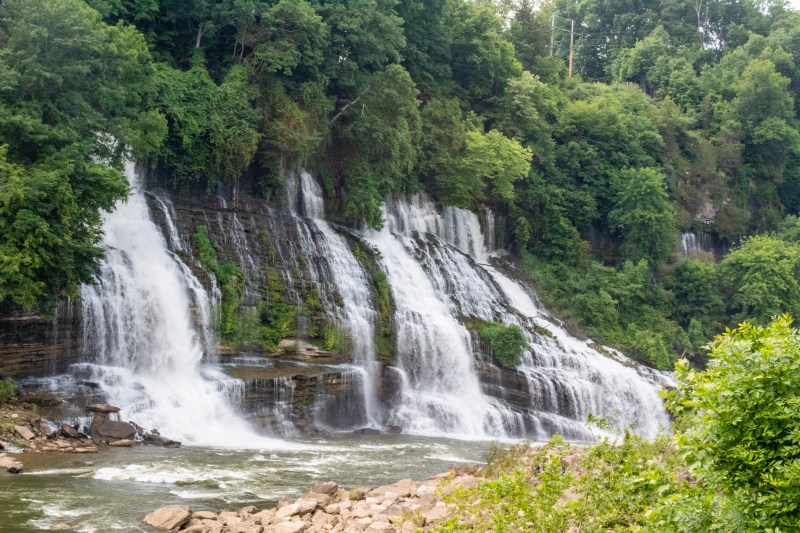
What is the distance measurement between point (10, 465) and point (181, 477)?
2918 millimetres

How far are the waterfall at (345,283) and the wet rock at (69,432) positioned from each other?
7364mm

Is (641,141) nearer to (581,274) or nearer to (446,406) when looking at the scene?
(581,274)

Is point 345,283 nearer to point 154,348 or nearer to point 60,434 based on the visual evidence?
point 154,348

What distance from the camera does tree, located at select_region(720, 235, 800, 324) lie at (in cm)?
3759

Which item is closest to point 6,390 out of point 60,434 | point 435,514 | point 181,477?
point 60,434

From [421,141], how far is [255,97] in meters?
8.37

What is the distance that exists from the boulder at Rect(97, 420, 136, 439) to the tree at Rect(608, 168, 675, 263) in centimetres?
2778

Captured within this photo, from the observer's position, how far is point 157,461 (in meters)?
15.5

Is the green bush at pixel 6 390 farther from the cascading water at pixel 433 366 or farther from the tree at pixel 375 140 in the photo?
the tree at pixel 375 140

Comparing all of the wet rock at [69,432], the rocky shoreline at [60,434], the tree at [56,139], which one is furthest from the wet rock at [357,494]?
the tree at [56,139]

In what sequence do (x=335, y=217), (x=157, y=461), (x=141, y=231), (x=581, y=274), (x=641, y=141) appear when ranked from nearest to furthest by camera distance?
(x=157, y=461)
(x=141, y=231)
(x=335, y=217)
(x=581, y=274)
(x=641, y=141)

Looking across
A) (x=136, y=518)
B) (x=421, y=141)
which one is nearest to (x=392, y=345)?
(x=421, y=141)

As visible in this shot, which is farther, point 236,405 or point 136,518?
point 236,405

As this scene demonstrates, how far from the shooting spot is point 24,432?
1614cm
